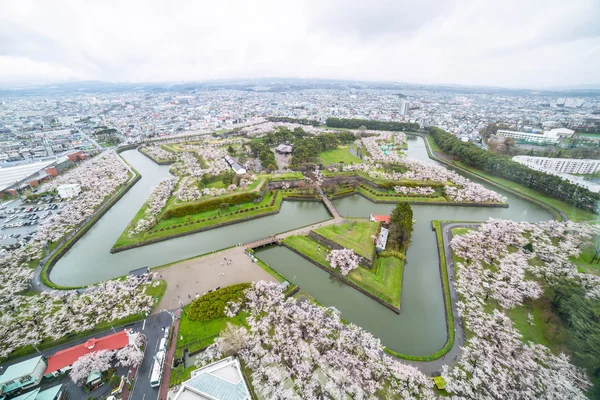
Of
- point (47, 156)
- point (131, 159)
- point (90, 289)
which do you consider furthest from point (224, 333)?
point (47, 156)

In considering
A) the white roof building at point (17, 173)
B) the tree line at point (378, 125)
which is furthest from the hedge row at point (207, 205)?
the tree line at point (378, 125)

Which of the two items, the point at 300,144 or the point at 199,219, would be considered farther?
the point at 300,144

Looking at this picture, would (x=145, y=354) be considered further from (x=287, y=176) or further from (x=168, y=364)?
(x=287, y=176)

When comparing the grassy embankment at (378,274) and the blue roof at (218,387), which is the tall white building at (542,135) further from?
the blue roof at (218,387)

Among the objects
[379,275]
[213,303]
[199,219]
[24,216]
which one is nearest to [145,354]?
[213,303]

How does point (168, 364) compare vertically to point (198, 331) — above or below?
below

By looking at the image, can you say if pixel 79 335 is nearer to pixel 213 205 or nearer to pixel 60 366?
pixel 60 366

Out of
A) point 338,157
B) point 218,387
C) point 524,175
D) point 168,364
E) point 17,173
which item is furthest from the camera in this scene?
point 338,157
